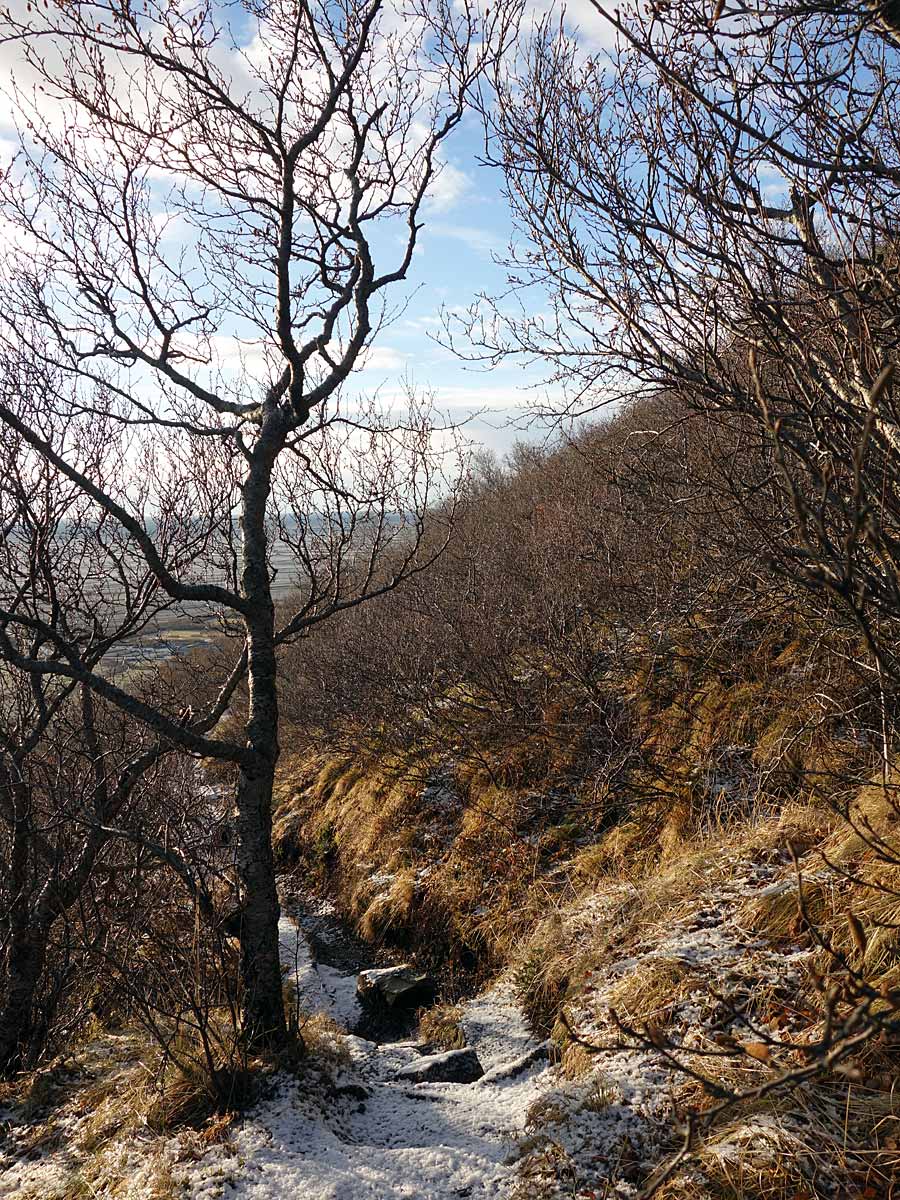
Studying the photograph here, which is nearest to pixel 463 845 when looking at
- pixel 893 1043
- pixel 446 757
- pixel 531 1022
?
pixel 446 757

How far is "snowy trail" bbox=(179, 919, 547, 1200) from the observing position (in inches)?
121

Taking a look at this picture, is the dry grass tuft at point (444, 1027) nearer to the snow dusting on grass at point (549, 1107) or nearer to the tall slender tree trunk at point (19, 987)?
the snow dusting on grass at point (549, 1107)

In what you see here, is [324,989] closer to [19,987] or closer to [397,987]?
[397,987]

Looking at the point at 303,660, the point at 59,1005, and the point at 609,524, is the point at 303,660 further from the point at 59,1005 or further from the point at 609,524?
the point at 59,1005

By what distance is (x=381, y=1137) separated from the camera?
363 centimetres

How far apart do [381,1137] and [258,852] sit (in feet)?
5.24

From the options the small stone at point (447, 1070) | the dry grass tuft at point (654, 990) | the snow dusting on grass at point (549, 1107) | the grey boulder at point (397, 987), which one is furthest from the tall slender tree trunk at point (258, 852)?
the grey boulder at point (397, 987)

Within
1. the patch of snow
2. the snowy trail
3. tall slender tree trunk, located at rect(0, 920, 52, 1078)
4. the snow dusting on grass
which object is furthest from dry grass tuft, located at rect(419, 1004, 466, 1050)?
tall slender tree trunk, located at rect(0, 920, 52, 1078)

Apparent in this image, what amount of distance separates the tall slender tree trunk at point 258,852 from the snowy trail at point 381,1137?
386 mm

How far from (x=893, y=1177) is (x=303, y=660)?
1069 cm

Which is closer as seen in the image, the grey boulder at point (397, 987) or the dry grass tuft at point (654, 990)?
the dry grass tuft at point (654, 990)

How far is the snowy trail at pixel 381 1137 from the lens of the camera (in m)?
3.07

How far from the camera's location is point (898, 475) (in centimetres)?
251

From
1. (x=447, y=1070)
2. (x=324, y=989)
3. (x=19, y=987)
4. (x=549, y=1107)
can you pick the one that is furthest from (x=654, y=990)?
(x=19, y=987)
